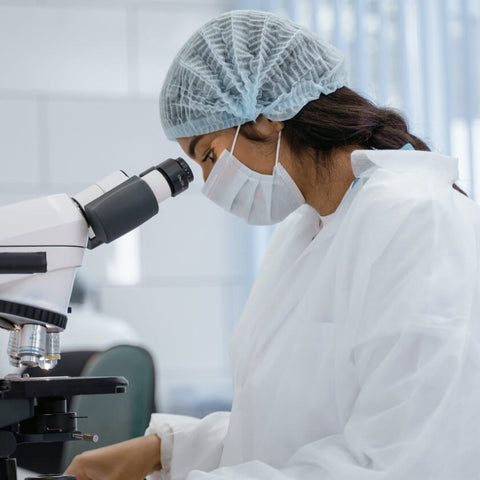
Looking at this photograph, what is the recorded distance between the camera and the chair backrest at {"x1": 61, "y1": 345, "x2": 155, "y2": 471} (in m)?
1.31

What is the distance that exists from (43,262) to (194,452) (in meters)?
0.49

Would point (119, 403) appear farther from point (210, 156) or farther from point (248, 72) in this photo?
point (248, 72)

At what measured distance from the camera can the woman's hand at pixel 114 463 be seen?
1091 millimetres

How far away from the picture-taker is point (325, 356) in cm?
95

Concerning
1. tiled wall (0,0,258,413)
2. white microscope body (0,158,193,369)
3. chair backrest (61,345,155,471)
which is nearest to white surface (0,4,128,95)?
tiled wall (0,0,258,413)

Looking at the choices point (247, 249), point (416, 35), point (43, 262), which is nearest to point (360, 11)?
point (416, 35)

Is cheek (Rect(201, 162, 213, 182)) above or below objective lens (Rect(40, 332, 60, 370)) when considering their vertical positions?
above

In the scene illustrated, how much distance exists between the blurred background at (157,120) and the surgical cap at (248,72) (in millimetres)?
1414

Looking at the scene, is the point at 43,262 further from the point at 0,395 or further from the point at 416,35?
the point at 416,35

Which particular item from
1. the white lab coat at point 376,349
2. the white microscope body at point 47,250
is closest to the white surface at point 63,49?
the white lab coat at point 376,349

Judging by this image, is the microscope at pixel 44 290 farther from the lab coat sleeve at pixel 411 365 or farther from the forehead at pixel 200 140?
the forehead at pixel 200 140

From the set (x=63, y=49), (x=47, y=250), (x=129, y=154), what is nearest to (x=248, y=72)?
(x=47, y=250)

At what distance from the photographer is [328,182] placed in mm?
1122

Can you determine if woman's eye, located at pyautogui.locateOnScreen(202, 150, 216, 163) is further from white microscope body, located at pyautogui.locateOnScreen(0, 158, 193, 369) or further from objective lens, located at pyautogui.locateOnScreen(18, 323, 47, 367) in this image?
objective lens, located at pyautogui.locateOnScreen(18, 323, 47, 367)
